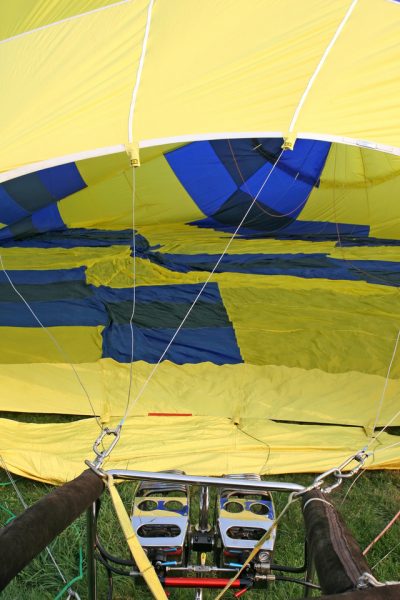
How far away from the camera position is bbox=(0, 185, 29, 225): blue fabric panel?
13.2ft

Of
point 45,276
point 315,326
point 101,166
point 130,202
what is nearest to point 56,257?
point 45,276

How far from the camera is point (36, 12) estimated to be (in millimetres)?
2385

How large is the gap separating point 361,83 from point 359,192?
8.71 ft

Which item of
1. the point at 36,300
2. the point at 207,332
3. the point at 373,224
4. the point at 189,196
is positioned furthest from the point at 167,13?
the point at 373,224

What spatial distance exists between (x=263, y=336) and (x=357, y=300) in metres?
0.72

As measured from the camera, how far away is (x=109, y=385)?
244 centimetres

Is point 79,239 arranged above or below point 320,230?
below

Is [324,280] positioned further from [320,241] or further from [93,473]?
[93,473]

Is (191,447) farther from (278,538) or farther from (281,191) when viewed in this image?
(281,191)

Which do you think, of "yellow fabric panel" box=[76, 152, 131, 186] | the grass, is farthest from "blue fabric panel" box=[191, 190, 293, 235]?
the grass

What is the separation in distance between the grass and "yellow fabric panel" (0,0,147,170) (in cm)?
106

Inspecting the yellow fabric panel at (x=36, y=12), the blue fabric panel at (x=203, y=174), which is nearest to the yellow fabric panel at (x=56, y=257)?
the blue fabric panel at (x=203, y=174)

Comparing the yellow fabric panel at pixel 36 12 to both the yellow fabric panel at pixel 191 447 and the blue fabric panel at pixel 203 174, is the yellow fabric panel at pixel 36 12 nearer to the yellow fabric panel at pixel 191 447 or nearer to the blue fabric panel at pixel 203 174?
the yellow fabric panel at pixel 191 447

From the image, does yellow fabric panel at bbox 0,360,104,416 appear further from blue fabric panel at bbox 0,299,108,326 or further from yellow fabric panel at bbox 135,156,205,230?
yellow fabric panel at bbox 135,156,205,230
